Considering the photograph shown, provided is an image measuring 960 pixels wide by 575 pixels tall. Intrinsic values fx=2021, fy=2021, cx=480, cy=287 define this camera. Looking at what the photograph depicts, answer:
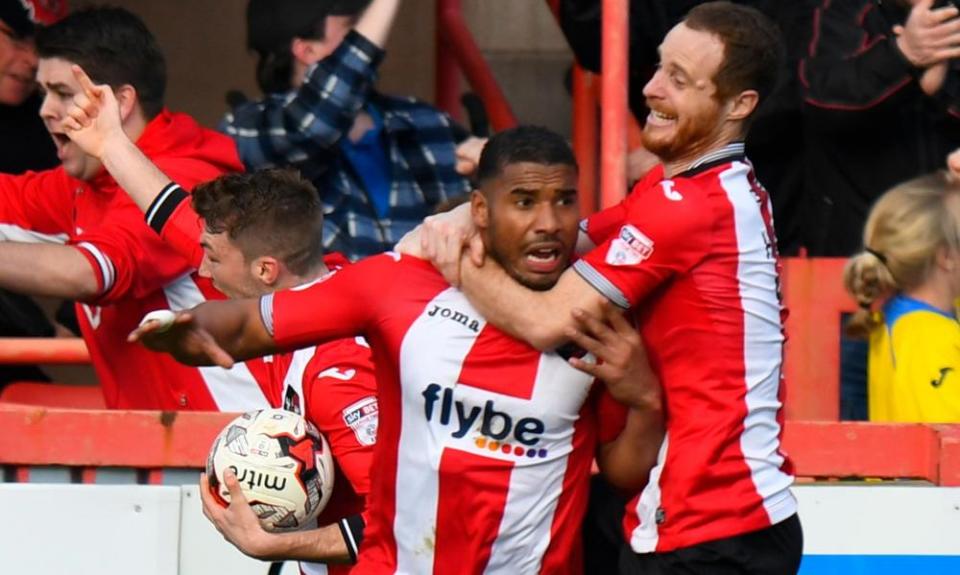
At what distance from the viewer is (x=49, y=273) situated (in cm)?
523

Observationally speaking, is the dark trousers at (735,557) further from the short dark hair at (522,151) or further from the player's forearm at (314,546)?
the short dark hair at (522,151)

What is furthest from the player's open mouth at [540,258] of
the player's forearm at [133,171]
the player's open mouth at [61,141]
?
the player's open mouth at [61,141]

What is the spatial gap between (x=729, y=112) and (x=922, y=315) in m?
1.55

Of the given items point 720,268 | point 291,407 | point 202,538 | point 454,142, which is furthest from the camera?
point 454,142

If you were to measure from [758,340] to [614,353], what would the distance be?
34 cm

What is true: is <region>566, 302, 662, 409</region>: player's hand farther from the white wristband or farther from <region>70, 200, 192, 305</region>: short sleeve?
<region>70, 200, 192, 305</region>: short sleeve

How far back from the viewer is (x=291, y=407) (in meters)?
4.64

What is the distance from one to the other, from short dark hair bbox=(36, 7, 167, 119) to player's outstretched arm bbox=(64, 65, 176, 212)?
0.58 meters

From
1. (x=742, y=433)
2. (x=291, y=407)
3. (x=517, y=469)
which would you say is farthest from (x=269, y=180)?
(x=742, y=433)

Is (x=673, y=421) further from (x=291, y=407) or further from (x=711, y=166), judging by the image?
(x=291, y=407)

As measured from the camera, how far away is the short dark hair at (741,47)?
420cm

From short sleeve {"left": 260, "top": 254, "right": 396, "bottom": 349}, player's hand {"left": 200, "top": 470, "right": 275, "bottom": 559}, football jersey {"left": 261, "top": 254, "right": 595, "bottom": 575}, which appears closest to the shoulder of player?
football jersey {"left": 261, "top": 254, "right": 595, "bottom": 575}

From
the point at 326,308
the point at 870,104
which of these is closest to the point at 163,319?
the point at 326,308

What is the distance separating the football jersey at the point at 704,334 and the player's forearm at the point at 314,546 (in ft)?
2.16
